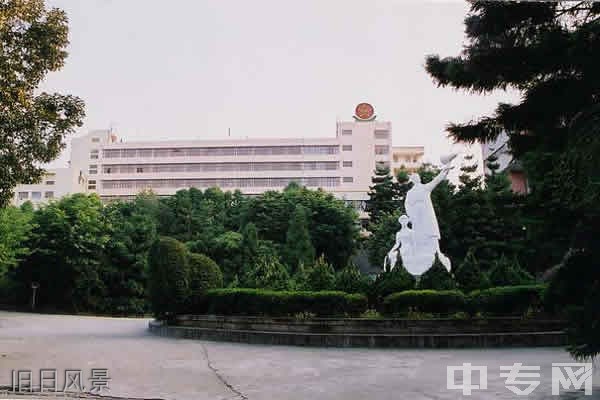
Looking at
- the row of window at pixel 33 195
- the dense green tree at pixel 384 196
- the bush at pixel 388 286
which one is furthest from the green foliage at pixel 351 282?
the row of window at pixel 33 195

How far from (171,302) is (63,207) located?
14.3m

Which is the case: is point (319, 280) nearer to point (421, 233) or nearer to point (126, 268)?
point (421, 233)

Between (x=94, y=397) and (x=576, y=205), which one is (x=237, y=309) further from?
(x=576, y=205)

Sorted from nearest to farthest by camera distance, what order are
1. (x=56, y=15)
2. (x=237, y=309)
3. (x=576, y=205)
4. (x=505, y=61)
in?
1. (x=576, y=205)
2. (x=505, y=61)
3. (x=56, y=15)
4. (x=237, y=309)

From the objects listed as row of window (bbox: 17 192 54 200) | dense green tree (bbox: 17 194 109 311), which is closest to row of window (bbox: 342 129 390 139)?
row of window (bbox: 17 192 54 200)

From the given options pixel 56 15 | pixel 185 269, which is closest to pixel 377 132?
pixel 185 269

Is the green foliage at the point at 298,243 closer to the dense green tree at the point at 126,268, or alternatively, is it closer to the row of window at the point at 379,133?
the dense green tree at the point at 126,268

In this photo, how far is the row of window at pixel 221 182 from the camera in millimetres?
53219

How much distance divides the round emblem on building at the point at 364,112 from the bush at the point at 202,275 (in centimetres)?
4488

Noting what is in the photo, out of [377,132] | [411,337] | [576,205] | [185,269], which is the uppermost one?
[377,132]

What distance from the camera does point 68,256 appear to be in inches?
846

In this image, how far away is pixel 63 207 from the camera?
22.6 meters

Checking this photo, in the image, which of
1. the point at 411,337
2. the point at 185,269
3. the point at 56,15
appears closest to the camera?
the point at 56,15

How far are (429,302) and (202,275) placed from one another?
15.9 ft
